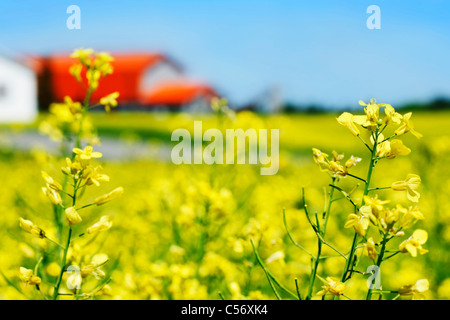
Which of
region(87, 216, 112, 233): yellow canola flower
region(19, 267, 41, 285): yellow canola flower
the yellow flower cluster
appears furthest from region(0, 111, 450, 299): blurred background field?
the yellow flower cluster

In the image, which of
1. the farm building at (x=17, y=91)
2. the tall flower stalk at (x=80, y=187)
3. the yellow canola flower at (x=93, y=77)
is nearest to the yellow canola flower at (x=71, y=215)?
the tall flower stalk at (x=80, y=187)

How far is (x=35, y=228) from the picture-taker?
0.82m

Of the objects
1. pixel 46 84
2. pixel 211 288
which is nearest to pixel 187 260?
pixel 211 288

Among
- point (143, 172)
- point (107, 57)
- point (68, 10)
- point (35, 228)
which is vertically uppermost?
point (68, 10)

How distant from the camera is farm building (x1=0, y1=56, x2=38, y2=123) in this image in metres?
1.98

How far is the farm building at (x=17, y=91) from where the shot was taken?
1.98 metres

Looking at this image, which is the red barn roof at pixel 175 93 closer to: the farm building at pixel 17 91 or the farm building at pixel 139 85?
the farm building at pixel 139 85

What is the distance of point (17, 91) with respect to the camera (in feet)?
7.02

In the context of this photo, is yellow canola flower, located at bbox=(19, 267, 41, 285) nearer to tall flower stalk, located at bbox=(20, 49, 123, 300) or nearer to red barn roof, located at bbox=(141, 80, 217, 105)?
tall flower stalk, located at bbox=(20, 49, 123, 300)

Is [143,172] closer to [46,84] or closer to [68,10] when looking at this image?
[46,84]

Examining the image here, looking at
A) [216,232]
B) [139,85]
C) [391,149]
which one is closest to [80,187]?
[391,149]

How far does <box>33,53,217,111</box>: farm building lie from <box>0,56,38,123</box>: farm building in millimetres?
63

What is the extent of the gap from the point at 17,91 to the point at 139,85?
1169 millimetres
